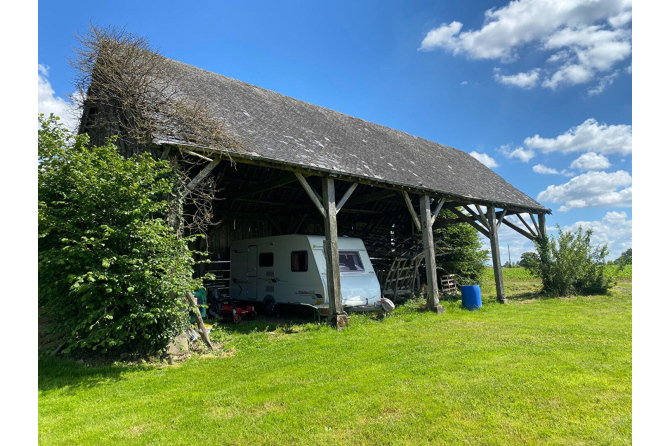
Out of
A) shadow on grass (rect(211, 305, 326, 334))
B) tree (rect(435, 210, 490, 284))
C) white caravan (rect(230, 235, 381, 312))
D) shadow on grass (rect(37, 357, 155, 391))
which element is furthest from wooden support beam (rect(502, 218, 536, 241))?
shadow on grass (rect(37, 357, 155, 391))

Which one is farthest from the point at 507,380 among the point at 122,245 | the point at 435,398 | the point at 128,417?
the point at 122,245

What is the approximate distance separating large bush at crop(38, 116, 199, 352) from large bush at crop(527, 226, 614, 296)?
13899 mm

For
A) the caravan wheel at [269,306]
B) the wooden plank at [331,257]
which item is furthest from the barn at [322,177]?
the caravan wheel at [269,306]

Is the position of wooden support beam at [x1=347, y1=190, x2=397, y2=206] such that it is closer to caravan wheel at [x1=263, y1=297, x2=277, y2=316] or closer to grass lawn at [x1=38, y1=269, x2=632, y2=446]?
caravan wheel at [x1=263, y1=297, x2=277, y2=316]

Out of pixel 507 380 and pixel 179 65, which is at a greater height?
pixel 179 65

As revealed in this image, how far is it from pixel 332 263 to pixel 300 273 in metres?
1.59

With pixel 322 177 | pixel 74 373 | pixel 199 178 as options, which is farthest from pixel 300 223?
pixel 74 373

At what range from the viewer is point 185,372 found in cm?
594

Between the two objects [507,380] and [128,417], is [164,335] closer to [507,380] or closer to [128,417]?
[128,417]

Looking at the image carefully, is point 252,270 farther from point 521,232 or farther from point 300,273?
point 521,232

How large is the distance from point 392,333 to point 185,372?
4.11 m

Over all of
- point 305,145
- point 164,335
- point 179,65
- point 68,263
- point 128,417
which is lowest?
point 128,417

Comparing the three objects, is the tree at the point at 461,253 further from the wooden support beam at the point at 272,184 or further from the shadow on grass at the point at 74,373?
the shadow on grass at the point at 74,373

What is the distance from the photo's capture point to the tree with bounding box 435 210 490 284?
689 inches
